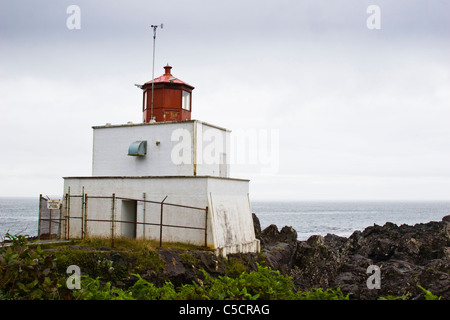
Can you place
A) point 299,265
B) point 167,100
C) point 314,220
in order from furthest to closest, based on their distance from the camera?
1. point 314,220
2. point 299,265
3. point 167,100

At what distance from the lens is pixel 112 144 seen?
66.8ft

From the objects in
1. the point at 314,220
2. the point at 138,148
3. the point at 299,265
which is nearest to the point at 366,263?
the point at 299,265

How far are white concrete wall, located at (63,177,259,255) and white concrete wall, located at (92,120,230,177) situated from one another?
1098 millimetres

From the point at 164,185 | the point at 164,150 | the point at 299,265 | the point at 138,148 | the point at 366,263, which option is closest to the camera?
the point at 164,185

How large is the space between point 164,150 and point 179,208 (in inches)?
109

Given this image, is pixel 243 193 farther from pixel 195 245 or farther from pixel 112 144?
pixel 112 144

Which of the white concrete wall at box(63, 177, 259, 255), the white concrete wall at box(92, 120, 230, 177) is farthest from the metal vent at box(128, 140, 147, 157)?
the white concrete wall at box(63, 177, 259, 255)

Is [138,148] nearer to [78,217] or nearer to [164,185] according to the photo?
[164,185]

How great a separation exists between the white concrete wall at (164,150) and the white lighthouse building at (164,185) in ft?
0.13

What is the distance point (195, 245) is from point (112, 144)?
624 cm

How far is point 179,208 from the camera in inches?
691

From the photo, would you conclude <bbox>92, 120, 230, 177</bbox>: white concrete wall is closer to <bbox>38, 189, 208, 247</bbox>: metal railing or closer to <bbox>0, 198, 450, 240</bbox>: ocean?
<bbox>38, 189, 208, 247</bbox>: metal railing

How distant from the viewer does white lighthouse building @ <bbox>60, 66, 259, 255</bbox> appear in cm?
1744
